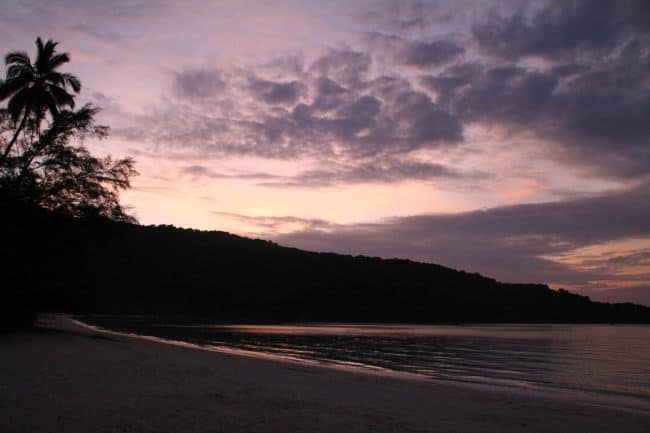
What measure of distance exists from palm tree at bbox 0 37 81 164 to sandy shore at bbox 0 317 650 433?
1537 cm

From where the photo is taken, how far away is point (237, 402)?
42.1 feet

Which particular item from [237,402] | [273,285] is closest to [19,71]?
[237,402]

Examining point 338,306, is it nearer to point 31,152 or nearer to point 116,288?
point 116,288

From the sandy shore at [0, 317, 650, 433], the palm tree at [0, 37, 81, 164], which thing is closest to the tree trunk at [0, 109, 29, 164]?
the palm tree at [0, 37, 81, 164]

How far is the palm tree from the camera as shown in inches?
1195

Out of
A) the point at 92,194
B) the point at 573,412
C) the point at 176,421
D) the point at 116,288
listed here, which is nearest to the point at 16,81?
the point at 92,194

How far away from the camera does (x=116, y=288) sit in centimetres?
12119

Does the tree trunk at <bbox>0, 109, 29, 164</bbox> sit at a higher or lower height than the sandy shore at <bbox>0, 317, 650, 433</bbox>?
higher

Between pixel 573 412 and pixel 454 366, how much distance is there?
15737mm

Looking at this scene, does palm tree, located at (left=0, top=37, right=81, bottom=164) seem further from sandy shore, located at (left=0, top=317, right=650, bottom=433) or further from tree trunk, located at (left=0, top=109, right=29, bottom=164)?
sandy shore, located at (left=0, top=317, right=650, bottom=433)

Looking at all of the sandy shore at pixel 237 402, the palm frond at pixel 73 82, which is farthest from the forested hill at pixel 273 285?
the sandy shore at pixel 237 402

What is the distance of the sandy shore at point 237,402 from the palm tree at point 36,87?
50.4ft

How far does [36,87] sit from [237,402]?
25.9 m

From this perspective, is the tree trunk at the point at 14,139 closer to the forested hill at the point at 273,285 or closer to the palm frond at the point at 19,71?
the palm frond at the point at 19,71
